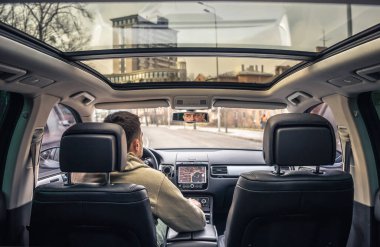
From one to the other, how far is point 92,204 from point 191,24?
1530mm

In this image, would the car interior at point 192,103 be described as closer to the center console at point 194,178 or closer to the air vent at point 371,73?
the air vent at point 371,73

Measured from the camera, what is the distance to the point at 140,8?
8.96 feet

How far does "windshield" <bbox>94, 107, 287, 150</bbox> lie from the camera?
5.17 metres

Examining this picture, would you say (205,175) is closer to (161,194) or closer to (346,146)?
(346,146)

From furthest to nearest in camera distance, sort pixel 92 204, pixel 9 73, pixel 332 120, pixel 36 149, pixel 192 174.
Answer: pixel 192 174 < pixel 332 120 < pixel 36 149 < pixel 9 73 < pixel 92 204

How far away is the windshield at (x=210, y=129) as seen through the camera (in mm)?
5172

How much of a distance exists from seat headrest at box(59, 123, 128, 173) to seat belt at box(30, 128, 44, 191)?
1.71 meters

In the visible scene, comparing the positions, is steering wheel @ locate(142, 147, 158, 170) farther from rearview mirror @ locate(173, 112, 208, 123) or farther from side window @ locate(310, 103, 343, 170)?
side window @ locate(310, 103, 343, 170)

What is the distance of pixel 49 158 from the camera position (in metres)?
4.77

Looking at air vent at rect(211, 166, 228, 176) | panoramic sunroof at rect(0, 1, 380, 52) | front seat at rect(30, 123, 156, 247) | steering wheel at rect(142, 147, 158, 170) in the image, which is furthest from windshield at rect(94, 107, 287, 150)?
→ front seat at rect(30, 123, 156, 247)

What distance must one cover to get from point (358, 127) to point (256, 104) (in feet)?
4.69

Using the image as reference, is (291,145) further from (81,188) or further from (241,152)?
(241,152)

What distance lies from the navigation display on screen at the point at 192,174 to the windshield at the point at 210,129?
0.55 meters

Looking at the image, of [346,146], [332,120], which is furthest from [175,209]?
[332,120]
